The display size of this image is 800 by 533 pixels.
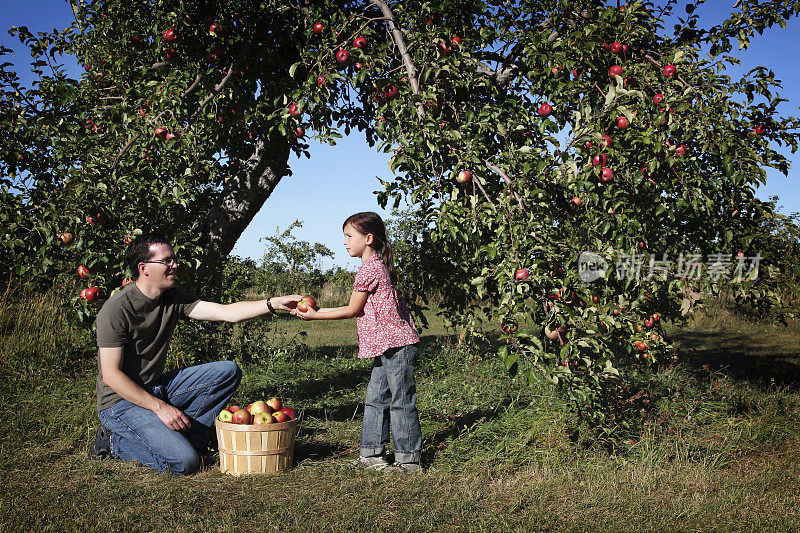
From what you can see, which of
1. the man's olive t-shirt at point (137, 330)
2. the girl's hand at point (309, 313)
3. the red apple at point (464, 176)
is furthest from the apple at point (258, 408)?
the red apple at point (464, 176)

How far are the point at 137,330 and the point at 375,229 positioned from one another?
140 cm

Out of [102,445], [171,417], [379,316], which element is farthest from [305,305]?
[102,445]

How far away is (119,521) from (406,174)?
2.13 metres

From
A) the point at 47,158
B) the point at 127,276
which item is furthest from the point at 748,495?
the point at 47,158

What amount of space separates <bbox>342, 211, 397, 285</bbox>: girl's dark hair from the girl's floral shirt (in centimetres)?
8

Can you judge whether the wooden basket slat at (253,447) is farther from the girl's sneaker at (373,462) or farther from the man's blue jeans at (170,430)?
the girl's sneaker at (373,462)

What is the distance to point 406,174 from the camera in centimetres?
341

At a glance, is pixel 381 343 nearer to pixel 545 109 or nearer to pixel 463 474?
pixel 463 474

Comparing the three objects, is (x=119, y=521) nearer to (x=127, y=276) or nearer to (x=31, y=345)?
(x=127, y=276)

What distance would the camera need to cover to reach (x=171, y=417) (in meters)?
3.32

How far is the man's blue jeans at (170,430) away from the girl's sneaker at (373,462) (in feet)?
2.84

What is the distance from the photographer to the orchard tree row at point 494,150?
3092 millimetres

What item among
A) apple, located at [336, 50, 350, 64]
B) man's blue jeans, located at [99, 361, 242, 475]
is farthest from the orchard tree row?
man's blue jeans, located at [99, 361, 242, 475]

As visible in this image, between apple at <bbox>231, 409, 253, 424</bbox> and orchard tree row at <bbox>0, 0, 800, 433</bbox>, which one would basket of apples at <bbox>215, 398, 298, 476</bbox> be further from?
orchard tree row at <bbox>0, 0, 800, 433</bbox>
